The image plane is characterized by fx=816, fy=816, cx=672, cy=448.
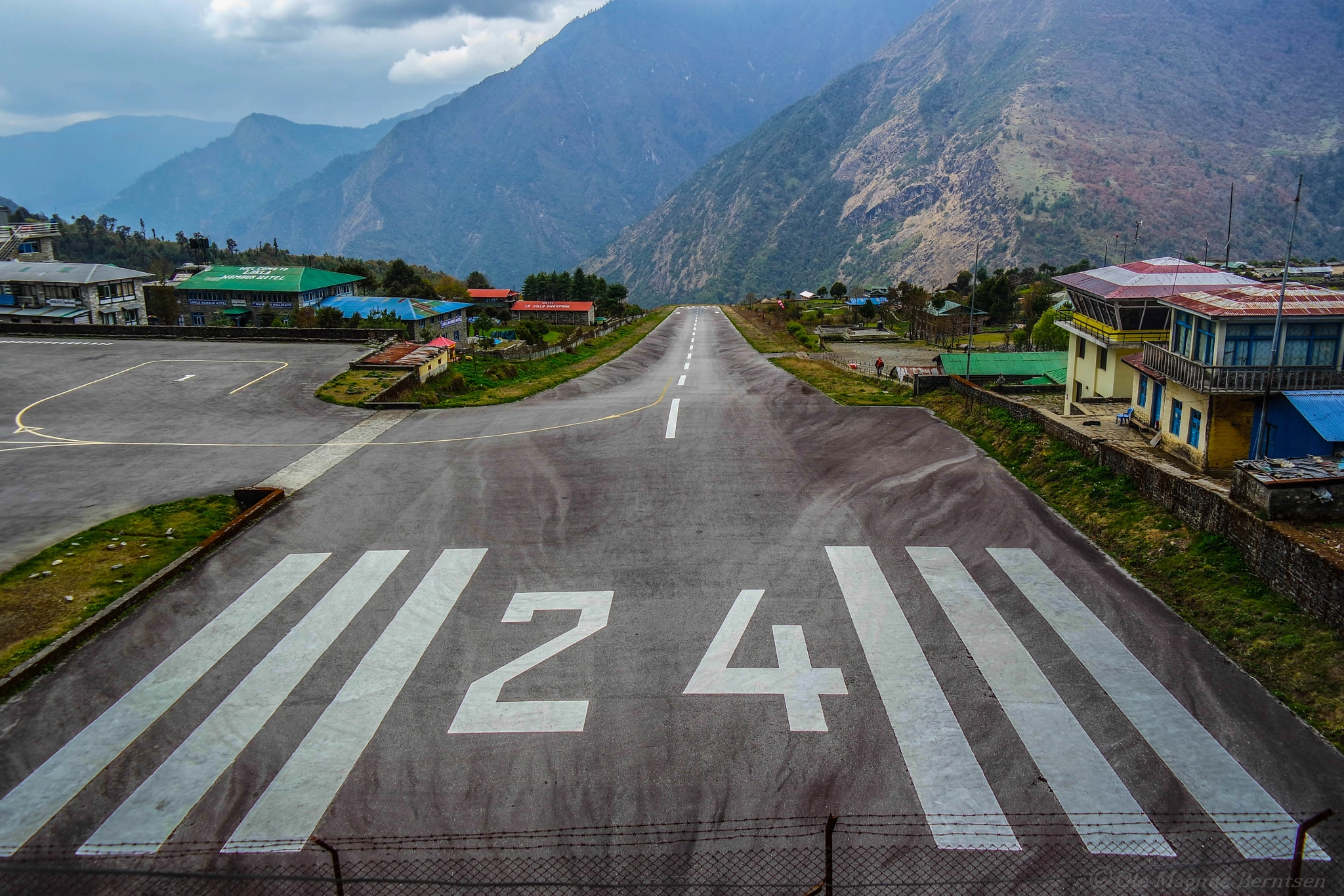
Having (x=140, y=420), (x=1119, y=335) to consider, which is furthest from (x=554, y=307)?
(x=1119, y=335)

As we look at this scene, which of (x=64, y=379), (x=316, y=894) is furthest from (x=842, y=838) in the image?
(x=64, y=379)

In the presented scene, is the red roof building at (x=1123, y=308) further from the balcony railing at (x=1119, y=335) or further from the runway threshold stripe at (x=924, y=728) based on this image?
the runway threshold stripe at (x=924, y=728)

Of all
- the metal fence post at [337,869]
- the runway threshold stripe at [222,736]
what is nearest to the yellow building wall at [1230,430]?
the runway threshold stripe at [222,736]

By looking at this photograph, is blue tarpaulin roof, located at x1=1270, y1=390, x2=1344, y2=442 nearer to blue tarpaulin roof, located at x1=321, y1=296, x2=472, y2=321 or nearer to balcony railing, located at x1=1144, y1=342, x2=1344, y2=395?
balcony railing, located at x1=1144, y1=342, x2=1344, y2=395

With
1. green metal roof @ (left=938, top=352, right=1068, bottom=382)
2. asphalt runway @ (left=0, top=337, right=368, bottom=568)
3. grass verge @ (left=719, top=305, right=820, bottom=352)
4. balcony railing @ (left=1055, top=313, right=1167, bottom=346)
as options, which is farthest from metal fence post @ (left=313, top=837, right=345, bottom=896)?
grass verge @ (left=719, top=305, right=820, bottom=352)

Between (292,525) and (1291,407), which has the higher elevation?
(1291,407)

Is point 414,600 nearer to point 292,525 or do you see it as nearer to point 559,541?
point 559,541

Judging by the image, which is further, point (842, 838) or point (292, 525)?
point (292, 525)
